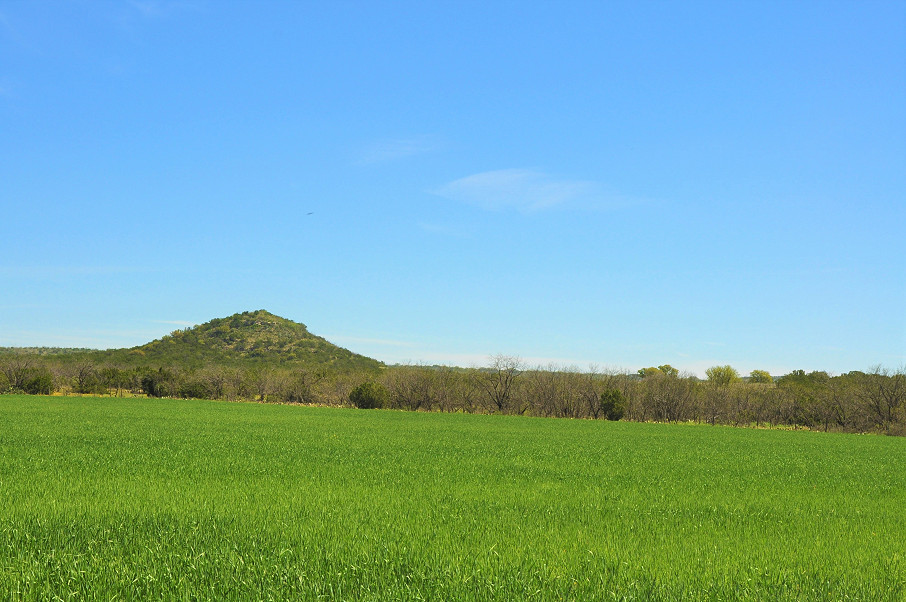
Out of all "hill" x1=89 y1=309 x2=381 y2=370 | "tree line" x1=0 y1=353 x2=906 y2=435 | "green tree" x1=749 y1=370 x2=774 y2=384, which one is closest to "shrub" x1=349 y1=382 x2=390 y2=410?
"tree line" x1=0 y1=353 x2=906 y2=435

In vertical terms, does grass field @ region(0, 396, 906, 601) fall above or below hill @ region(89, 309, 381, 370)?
below

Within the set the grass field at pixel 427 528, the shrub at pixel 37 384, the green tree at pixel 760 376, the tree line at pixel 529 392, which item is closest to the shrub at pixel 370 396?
the tree line at pixel 529 392

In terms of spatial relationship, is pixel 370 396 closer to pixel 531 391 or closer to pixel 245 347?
pixel 531 391

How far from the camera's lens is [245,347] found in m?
134

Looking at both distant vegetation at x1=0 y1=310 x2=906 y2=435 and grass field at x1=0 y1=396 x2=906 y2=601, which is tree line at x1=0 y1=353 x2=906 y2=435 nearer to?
distant vegetation at x1=0 y1=310 x2=906 y2=435

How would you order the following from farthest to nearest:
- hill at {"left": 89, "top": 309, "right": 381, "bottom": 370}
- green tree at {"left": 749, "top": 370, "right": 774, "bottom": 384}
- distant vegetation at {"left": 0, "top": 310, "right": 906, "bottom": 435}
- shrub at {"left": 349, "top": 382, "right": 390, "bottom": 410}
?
green tree at {"left": 749, "top": 370, "right": 774, "bottom": 384}
hill at {"left": 89, "top": 309, "right": 381, "bottom": 370}
shrub at {"left": 349, "top": 382, "right": 390, "bottom": 410}
distant vegetation at {"left": 0, "top": 310, "right": 906, "bottom": 435}

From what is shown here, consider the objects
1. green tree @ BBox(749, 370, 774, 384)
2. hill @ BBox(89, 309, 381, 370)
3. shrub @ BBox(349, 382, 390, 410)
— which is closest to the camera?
shrub @ BBox(349, 382, 390, 410)

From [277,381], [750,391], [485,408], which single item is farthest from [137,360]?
[750,391]

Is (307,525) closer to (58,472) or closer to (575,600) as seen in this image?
(575,600)

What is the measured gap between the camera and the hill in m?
115

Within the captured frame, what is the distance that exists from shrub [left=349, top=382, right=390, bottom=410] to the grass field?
48.4 metres

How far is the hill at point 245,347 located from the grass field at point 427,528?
95552 millimetres

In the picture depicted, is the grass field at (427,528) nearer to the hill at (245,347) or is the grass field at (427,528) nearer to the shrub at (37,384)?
the shrub at (37,384)

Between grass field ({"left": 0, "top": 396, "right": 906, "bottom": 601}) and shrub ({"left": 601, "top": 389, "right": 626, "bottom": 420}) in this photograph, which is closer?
grass field ({"left": 0, "top": 396, "right": 906, "bottom": 601})
